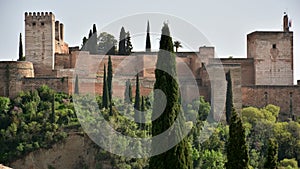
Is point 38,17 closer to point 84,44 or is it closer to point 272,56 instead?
point 84,44

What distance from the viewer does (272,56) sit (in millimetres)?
43906

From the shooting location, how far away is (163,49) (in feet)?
64.8

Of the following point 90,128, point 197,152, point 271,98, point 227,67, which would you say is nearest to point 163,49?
point 197,152

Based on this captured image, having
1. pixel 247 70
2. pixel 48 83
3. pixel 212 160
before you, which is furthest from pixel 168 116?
pixel 247 70

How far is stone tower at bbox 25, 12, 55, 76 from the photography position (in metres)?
41.4

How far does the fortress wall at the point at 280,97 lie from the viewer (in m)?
40.9

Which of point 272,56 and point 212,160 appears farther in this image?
point 272,56

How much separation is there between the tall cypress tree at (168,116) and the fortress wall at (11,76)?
20.3 metres

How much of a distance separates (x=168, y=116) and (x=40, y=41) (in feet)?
77.3

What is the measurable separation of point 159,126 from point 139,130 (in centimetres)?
1566

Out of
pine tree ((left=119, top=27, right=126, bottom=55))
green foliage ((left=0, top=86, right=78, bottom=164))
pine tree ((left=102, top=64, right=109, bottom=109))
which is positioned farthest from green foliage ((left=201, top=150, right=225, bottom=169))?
pine tree ((left=119, top=27, right=126, bottom=55))

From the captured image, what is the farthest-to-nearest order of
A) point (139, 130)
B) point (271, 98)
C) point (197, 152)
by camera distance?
point (271, 98) → point (139, 130) → point (197, 152)

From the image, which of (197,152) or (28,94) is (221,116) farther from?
(28,94)

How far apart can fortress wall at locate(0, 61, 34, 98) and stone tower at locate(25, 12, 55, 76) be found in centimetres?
178
